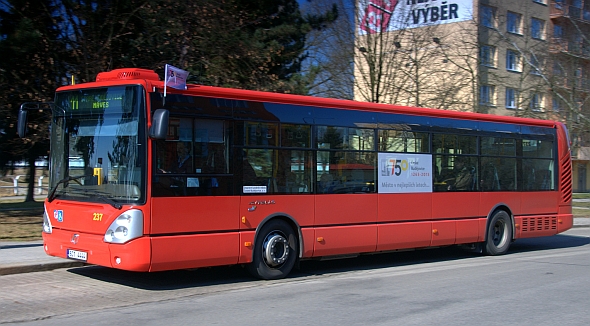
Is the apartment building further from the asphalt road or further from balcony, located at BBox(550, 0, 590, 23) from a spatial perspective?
the asphalt road

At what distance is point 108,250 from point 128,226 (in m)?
0.49

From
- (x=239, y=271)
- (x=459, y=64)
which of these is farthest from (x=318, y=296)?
(x=459, y=64)

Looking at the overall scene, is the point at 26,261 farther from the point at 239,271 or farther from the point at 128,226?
the point at 239,271

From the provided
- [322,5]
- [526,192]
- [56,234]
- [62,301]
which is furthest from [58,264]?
[322,5]

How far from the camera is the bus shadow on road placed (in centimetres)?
975

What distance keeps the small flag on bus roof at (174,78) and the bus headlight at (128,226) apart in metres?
1.85

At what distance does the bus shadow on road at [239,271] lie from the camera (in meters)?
9.75

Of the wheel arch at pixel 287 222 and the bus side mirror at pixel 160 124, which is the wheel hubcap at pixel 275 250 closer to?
the wheel arch at pixel 287 222

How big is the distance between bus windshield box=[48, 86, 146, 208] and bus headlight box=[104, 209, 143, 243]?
207 millimetres

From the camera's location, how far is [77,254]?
29.4 ft

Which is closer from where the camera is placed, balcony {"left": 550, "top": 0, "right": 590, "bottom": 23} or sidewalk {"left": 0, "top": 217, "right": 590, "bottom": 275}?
sidewalk {"left": 0, "top": 217, "right": 590, "bottom": 275}

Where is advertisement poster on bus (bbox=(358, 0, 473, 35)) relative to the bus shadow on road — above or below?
above

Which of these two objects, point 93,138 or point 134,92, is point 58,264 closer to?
point 93,138

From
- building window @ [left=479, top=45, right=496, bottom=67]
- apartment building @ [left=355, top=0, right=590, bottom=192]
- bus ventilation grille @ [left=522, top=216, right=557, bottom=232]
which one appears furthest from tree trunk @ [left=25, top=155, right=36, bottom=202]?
building window @ [left=479, top=45, right=496, bottom=67]
